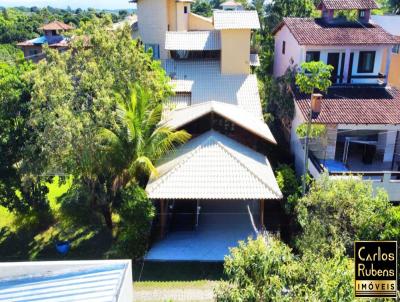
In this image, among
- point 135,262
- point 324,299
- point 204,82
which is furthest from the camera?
point 204,82

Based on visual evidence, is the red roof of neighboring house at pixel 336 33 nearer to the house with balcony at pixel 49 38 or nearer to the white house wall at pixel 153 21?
the white house wall at pixel 153 21

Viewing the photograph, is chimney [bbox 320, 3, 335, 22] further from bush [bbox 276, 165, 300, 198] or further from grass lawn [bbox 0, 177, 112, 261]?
grass lawn [bbox 0, 177, 112, 261]

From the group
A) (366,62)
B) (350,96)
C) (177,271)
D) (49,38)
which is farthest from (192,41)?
(49,38)

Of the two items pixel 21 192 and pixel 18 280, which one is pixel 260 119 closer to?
pixel 21 192

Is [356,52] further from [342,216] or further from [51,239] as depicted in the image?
[51,239]

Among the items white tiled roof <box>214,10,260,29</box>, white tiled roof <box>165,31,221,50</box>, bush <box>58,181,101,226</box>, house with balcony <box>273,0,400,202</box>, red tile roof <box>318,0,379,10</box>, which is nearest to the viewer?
bush <box>58,181,101,226</box>

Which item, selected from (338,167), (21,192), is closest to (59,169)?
(21,192)

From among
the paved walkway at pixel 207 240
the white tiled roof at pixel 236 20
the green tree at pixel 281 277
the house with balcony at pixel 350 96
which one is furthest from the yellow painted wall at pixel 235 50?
the green tree at pixel 281 277

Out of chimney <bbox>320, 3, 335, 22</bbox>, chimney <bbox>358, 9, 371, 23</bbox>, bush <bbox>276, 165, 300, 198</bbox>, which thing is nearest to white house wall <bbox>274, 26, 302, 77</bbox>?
chimney <bbox>320, 3, 335, 22</bbox>
